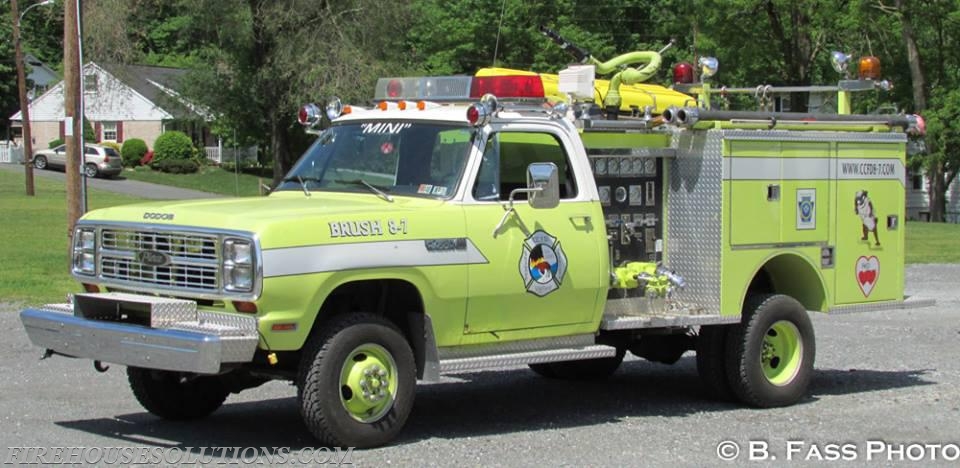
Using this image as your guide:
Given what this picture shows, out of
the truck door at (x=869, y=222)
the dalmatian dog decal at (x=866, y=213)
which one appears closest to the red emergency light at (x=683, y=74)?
the truck door at (x=869, y=222)

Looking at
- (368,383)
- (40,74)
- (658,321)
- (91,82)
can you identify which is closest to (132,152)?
(40,74)

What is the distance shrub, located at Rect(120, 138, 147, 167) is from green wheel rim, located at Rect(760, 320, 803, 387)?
5469 cm

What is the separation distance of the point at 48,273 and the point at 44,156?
4214cm

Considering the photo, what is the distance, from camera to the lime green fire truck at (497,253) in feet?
25.2

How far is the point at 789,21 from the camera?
164 ft

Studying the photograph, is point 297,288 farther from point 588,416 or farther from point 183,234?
point 588,416

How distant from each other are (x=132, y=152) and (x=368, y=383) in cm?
5617

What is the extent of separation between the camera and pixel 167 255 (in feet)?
26.0

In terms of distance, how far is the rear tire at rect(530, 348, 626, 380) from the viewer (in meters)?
11.3

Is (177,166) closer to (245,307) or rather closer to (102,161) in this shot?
(102,161)

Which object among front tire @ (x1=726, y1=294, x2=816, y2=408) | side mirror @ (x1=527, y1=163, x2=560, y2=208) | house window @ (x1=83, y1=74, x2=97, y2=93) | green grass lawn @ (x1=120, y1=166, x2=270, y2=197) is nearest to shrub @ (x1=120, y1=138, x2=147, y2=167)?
green grass lawn @ (x1=120, y1=166, x2=270, y2=197)

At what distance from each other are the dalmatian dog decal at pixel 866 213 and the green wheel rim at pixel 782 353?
1131mm
